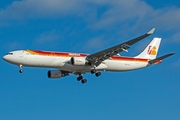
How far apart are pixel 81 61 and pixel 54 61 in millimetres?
4069

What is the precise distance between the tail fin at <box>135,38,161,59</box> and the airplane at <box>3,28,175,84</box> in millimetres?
612

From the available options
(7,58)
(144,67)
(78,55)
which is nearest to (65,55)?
(78,55)

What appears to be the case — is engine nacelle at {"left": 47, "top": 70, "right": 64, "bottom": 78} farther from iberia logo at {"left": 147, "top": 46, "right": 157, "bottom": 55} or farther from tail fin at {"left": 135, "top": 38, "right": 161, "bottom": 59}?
iberia logo at {"left": 147, "top": 46, "right": 157, "bottom": 55}

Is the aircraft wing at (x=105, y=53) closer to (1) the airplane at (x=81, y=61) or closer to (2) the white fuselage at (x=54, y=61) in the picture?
(1) the airplane at (x=81, y=61)

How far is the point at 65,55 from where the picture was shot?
79.7 metres

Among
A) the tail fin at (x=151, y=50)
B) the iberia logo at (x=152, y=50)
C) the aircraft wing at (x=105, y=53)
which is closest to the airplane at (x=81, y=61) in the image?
the aircraft wing at (x=105, y=53)

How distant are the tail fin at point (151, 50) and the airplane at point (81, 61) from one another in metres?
0.61

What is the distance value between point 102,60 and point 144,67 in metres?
9.14

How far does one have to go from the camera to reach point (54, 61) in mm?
78062

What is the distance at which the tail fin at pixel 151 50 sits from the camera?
292ft

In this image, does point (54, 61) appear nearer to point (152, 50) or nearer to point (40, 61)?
point (40, 61)

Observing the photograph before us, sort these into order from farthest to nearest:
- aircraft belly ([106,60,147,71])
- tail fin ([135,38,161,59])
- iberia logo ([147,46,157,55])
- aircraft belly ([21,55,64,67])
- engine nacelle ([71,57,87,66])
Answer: iberia logo ([147,46,157,55]), tail fin ([135,38,161,59]), aircraft belly ([106,60,147,71]), engine nacelle ([71,57,87,66]), aircraft belly ([21,55,64,67])

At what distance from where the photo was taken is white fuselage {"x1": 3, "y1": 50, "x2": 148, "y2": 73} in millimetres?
76875

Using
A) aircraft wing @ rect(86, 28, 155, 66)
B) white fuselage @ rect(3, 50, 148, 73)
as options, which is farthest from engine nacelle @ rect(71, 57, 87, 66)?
aircraft wing @ rect(86, 28, 155, 66)
